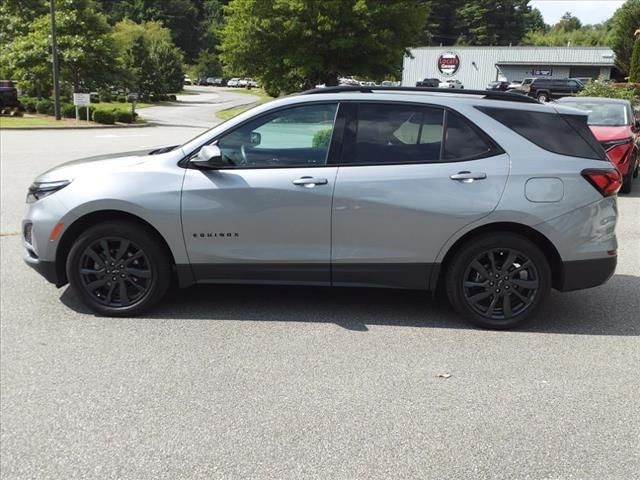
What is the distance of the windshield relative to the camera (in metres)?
11.5

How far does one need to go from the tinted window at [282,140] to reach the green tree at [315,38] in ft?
74.8

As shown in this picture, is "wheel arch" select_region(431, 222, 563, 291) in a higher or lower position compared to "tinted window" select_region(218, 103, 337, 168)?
lower

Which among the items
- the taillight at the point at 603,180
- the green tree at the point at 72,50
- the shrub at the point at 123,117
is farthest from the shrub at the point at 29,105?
the taillight at the point at 603,180

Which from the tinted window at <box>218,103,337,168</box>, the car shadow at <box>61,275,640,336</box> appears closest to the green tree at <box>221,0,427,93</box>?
the car shadow at <box>61,275,640,336</box>

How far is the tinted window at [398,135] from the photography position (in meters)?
4.75

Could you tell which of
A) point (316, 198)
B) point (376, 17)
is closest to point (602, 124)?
point (316, 198)

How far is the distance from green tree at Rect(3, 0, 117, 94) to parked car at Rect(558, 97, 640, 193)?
27.7m

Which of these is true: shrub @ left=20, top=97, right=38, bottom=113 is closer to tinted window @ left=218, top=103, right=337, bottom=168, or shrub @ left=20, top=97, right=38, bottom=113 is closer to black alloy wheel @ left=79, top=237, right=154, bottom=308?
black alloy wheel @ left=79, top=237, right=154, bottom=308

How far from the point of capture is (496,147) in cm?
471

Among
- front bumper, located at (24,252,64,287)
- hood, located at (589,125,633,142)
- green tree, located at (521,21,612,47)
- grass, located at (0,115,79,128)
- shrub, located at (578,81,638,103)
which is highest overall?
green tree, located at (521,21,612,47)

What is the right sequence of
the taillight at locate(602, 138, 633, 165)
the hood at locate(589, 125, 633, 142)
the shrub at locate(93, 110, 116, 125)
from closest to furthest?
the taillight at locate(602, 138, 633, 165), the hood at locate(589, 125, 633, 142), the shrub at locate(93, 110, 116, 125)

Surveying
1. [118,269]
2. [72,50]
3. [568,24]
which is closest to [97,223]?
[118,269]

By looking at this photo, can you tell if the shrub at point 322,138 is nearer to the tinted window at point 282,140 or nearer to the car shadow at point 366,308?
the tinted window at point 282,140

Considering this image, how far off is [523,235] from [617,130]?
7509 mm
